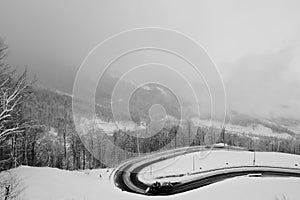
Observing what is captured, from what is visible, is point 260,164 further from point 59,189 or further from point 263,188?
point 59,189

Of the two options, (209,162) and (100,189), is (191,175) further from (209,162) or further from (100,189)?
(100,189)

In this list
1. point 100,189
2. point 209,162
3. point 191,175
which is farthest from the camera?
point 209,162

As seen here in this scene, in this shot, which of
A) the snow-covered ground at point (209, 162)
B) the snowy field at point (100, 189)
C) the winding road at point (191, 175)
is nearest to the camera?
the snowy field at point (100, 189)

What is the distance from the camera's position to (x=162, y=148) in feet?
159

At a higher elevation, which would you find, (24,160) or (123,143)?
(123,143)

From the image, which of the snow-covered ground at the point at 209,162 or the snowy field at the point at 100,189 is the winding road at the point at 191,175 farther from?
the snowy field at the point at 100,189

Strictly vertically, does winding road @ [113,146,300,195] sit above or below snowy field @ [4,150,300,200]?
below

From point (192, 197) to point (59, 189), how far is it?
28.0 ft

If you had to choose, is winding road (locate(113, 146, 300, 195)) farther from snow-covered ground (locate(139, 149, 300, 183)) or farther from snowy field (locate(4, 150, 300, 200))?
snowy field (locate(4, 150, 300, 200))

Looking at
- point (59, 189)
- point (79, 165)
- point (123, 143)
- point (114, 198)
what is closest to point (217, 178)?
point (114, 198)

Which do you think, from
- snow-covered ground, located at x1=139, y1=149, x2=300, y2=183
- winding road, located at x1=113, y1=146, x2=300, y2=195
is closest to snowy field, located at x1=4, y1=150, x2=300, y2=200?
winding road, located at x1=113, y1=146, x2=300, y2=195

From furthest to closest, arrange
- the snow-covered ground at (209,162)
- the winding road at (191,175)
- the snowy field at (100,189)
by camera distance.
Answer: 1. the snow-covered ground at (209,162)
2. the winding road at (191,175)
3. the snowy field at (100,189)

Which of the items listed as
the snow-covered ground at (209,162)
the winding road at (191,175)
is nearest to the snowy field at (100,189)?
the winding road at (191,175)

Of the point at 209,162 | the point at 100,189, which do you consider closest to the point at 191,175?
the point at 209,162
